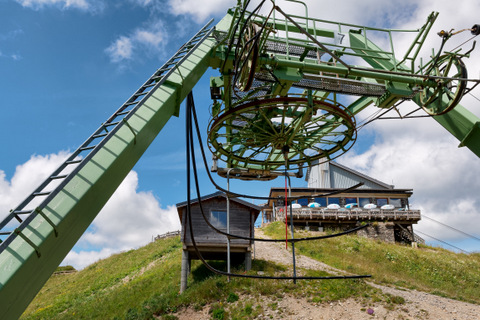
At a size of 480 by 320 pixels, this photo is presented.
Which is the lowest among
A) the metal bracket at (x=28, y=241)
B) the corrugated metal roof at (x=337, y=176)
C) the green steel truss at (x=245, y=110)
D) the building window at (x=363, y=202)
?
the metal bracket at (x=28, y=241)

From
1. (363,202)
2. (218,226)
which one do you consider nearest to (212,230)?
(218,226)

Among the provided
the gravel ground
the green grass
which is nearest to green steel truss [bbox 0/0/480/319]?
the gravel ground

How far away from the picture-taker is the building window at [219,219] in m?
22.1

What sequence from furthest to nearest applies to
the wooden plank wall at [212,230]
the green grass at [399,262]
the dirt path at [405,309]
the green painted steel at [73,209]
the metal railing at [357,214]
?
the metal railing at [357,214], the green grass at [399,262], the wooden plank wall at [212,230], the dirt path at [405,309], the green painted steel at [73,209]

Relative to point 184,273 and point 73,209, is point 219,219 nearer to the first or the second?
point 184,273

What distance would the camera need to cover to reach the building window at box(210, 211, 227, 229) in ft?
72.6

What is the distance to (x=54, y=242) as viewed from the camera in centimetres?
376

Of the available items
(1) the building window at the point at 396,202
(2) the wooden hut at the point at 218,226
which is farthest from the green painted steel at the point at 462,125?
(1) the building window at the point at 396,202

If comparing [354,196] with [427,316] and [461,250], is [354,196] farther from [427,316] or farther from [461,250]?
[427,316]

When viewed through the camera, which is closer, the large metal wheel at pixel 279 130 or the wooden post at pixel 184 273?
the large metal wheel at pixel 279 130

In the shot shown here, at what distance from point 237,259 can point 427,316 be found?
12086 mm

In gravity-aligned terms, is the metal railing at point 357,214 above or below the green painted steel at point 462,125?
above

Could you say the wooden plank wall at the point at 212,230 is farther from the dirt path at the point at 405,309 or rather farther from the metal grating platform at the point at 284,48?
the metal grating platform at the point at 284,48

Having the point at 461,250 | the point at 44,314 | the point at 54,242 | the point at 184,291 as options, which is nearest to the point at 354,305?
the point at 184,291
